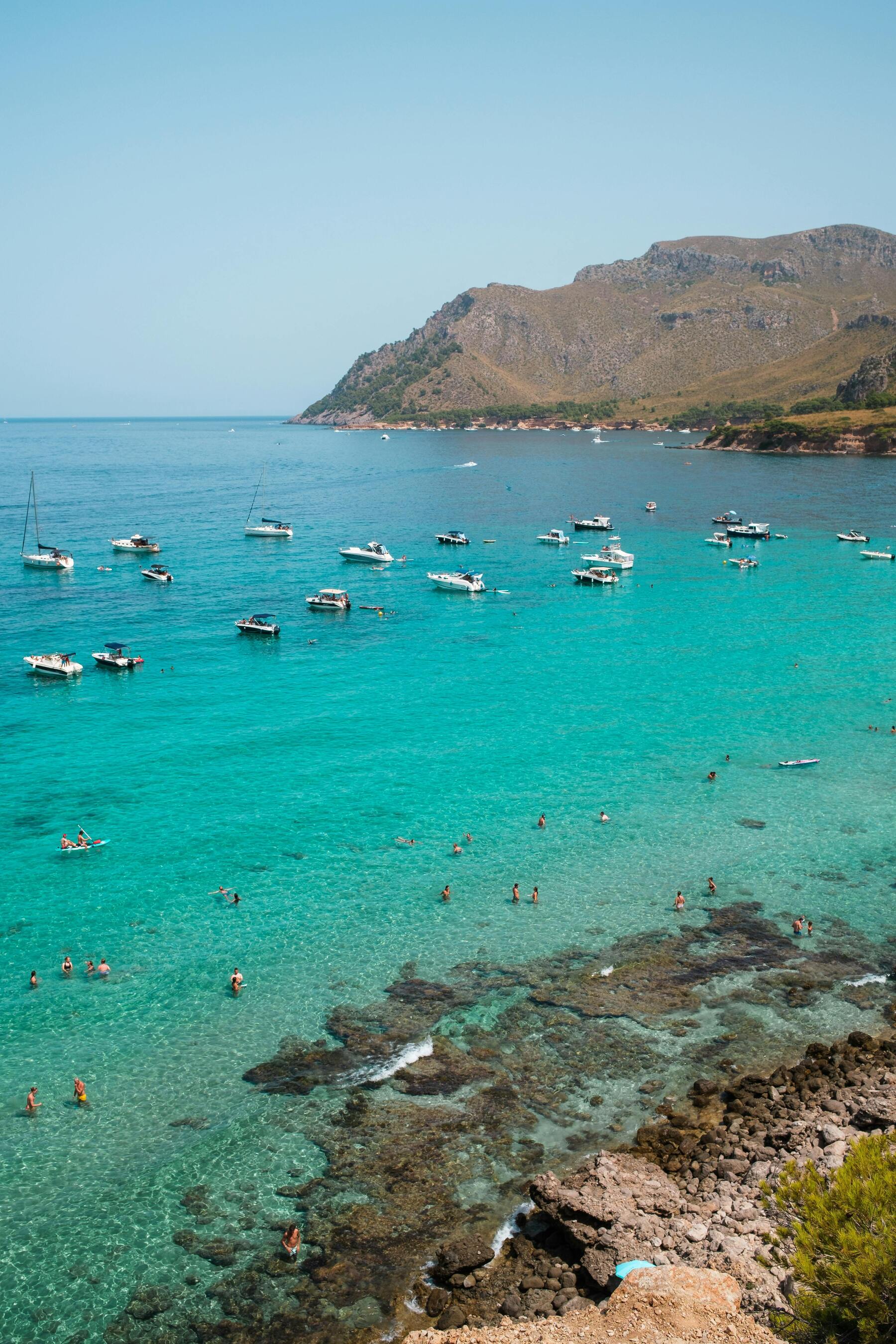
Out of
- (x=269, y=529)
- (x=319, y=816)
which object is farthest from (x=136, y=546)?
(x=319, y=816)

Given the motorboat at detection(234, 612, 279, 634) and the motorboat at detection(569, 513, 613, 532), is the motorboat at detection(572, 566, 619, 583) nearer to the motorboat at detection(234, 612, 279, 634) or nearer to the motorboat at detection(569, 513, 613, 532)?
the motorboat at detection(569, 513, 613, 532)

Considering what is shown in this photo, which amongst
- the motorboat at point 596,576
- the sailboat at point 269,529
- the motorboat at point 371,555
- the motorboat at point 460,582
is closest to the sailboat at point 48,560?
the sailboat at point 269,529

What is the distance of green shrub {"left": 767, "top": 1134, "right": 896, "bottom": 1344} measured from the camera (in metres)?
15.1

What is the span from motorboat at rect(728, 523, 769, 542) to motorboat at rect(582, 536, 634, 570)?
20611 millimetres

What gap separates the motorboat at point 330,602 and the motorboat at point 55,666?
2804cm

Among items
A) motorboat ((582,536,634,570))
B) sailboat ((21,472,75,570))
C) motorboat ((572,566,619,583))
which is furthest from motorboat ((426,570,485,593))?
Answer: sailboat ((21,472,75,570))

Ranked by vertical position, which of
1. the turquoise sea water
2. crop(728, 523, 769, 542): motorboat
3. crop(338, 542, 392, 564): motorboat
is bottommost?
the turquoise sea water

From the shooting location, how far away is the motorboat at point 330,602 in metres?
96.7

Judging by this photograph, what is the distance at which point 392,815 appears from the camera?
162ft

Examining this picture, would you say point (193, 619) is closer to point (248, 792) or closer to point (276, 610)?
point (276, 610)

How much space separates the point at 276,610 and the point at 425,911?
6048 centimetres

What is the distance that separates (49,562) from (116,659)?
4667 cm

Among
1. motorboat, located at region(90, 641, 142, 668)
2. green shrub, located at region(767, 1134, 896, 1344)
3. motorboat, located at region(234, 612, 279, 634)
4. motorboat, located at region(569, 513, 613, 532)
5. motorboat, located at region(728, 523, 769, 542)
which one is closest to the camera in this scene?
green shrub, located at region(767, 1134, 896, 1344)

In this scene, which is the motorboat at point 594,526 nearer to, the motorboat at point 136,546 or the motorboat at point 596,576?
the motorboat at point 596,576
